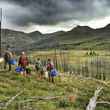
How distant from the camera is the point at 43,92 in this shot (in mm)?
20375

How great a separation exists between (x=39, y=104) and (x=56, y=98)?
2089mm

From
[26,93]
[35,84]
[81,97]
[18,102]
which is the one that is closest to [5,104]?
[18,102]

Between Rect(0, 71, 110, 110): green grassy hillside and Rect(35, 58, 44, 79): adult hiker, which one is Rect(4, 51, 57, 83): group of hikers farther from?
Rect(0, 71, 110, 110): green grassy hillside

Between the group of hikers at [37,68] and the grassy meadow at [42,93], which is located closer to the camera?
the grassy meadow at [42,93]

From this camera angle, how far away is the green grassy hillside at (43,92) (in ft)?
55.8

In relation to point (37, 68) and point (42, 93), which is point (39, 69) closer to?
point (37, 68)

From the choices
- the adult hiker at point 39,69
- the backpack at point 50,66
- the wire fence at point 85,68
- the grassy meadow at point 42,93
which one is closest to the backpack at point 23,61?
the grassy meadow at point 42,93

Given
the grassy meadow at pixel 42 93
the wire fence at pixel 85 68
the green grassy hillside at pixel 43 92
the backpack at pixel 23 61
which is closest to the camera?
the grassy meadow at pixel 42 93

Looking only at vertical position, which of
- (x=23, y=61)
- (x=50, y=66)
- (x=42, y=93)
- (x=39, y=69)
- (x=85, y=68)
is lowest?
(x=85, y=68)

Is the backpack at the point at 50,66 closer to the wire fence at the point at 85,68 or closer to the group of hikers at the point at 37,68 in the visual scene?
the group of hikers at the point at 37,68

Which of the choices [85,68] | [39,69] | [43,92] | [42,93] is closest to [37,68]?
[39,69]

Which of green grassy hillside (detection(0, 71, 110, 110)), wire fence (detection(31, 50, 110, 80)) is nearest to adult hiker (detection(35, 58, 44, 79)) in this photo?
green grassy hillside (detection(0, 71, 110, 110))

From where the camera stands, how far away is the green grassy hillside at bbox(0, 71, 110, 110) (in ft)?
55.8

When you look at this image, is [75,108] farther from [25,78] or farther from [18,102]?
[25,78]
